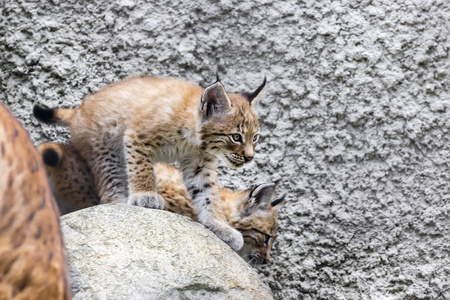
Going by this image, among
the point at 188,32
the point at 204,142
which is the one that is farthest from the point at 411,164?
the point at 188,32

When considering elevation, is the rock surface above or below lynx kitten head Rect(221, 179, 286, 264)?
above

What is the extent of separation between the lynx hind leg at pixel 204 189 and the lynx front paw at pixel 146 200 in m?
0.40

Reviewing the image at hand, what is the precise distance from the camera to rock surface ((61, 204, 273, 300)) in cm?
285

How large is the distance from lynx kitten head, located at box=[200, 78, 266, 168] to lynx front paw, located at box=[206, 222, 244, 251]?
0.44 meters

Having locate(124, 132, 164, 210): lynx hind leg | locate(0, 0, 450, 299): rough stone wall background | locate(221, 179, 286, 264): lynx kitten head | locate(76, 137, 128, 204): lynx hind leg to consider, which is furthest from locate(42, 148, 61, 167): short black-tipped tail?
locate(221, 179, 286, 264): lynx kitten head

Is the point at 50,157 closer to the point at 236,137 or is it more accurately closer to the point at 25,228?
the point at 236,137

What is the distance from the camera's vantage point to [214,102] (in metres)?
4.05

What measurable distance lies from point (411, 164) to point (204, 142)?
1.63m

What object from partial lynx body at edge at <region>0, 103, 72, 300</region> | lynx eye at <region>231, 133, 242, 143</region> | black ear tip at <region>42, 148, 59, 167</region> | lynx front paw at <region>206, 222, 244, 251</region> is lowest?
lynx front paw at <region>206, 222, 244, 251</region>

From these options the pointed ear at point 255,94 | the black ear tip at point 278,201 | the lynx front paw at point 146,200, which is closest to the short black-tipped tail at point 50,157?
the lynx front paw at point 146,200

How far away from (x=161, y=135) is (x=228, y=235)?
83 cm

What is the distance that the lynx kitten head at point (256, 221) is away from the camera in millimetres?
4441

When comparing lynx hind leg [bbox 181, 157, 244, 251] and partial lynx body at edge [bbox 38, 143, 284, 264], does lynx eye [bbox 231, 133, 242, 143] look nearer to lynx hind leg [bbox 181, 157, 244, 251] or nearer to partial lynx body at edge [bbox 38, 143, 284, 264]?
lynx hind leg [bbox 181, 157, 244, 251]

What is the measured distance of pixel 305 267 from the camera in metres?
4.46
